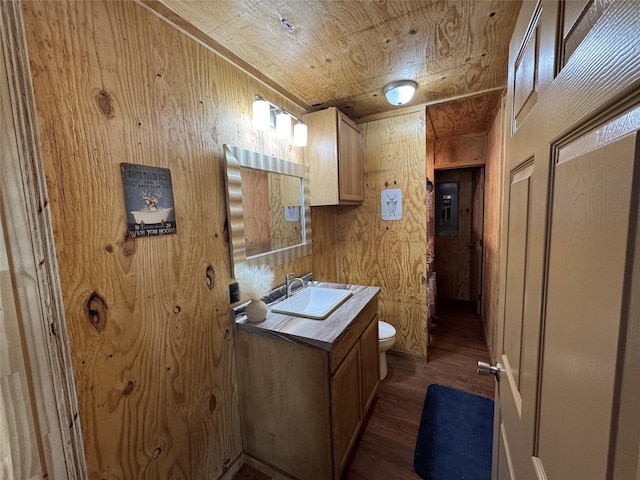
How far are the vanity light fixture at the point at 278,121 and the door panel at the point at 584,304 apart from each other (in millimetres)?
1534

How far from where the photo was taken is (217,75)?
4.60ft

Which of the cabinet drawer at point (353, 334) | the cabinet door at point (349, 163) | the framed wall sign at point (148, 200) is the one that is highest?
the cabinet door at point (349, 163)

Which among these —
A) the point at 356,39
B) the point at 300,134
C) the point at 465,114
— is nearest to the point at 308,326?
the point at 300,134

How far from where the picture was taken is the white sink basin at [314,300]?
1724 mm

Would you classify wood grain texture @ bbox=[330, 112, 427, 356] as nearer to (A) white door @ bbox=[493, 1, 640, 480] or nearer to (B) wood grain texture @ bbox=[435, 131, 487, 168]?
(B) wood grain texture @ bbox=[435, 131, 487, 168]

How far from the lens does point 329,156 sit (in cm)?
208

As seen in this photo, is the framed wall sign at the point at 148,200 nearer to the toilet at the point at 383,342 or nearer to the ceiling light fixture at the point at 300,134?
the ceiling light fixture at the point at 300,134

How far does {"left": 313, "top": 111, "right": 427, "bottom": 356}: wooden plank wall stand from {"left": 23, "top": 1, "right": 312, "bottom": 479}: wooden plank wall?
3.87ft

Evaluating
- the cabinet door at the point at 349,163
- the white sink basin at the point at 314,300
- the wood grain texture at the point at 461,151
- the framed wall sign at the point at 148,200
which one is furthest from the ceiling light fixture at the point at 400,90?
the wood grain texture at the point at 461,151

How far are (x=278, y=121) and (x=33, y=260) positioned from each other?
1489 millimetres

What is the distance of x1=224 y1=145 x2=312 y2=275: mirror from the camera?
1498mm

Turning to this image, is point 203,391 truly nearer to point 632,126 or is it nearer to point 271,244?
point 271,244

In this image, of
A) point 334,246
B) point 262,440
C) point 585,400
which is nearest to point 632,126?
point 585,400

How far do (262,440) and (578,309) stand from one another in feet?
5.45
